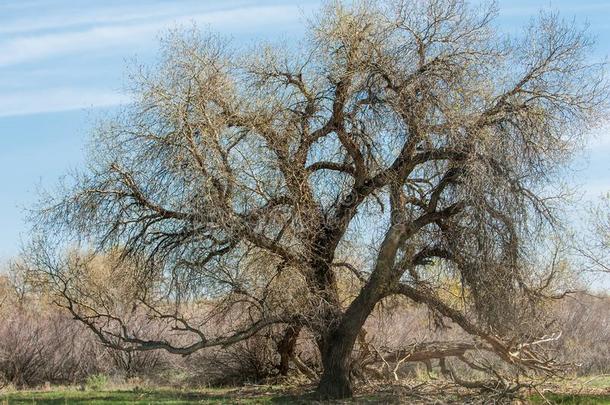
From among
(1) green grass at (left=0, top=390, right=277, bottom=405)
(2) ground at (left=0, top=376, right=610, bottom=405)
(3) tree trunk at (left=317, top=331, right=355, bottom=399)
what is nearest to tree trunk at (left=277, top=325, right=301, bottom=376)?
(2) ground at (left=0, top=376, right=610, bottom=405)

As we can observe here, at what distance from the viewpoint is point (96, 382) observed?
2811 centimetres

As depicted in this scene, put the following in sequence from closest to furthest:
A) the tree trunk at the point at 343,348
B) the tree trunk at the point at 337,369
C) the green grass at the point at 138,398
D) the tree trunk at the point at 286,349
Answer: the tree trunk at the point at 343,348, the tree trunk at the point at 337,369, the green grass at the point at 138,398, the tree trunk at the point at 286,349

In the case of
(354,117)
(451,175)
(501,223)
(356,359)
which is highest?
(354,117)

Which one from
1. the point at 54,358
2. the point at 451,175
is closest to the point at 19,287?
the point at 54,358

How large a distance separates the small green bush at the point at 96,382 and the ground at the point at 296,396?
1.96 metres

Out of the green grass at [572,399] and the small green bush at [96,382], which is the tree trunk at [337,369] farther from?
the small green bush at [96,382]

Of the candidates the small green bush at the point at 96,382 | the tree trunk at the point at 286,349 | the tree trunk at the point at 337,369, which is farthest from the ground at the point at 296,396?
the small green bush at the point at 96,382

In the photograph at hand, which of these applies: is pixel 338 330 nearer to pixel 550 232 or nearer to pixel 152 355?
pixel 550 232

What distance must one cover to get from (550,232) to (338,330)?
5152 mm

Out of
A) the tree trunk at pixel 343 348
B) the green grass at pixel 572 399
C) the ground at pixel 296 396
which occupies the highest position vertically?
the tree trunk at pixel 343 348

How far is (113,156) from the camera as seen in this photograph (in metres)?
19.4

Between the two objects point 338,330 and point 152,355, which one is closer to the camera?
point 338,330

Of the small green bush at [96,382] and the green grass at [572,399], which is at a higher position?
the small green bush at [96,382]

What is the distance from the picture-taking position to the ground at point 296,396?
1873 centimetres
